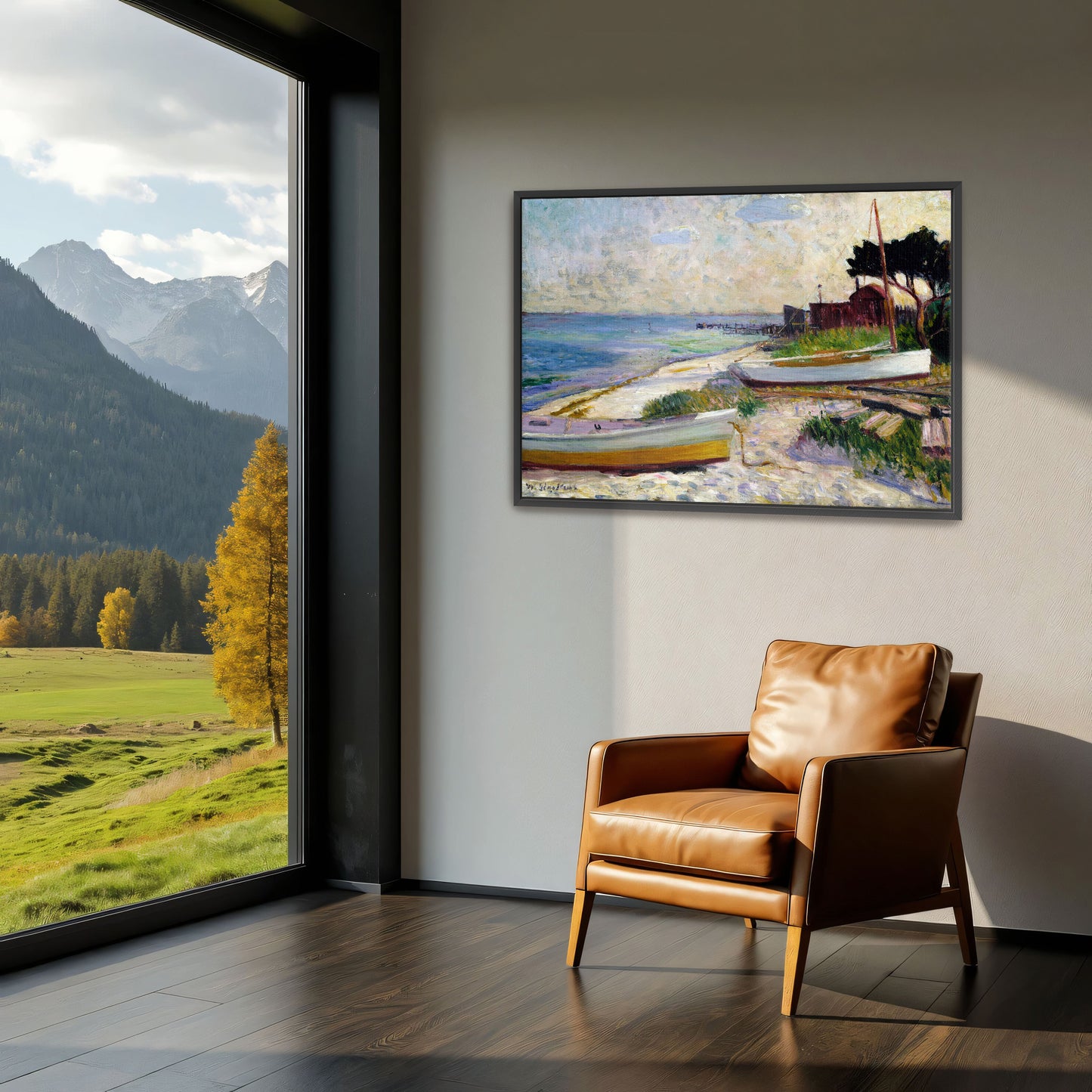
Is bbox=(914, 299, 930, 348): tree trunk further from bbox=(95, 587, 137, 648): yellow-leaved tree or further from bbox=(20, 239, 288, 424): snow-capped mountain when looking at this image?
bbox=(95, 587, 137, 648): yellow-leaved tree

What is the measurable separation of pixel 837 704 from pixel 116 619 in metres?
1.96

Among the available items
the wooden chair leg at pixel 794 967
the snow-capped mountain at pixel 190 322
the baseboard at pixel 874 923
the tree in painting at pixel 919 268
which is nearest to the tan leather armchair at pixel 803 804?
the wooden chair leg at pixel 794 967

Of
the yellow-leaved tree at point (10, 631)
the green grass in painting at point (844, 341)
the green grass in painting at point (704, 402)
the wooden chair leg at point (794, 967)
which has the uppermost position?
the green grass in painting at point (844, 341)

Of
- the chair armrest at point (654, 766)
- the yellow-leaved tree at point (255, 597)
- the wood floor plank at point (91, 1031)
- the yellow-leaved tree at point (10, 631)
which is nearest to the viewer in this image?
the wood floor plank at point (91, 1031)

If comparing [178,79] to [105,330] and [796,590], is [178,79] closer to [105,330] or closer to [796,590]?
[105,330]

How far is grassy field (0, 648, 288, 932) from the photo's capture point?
3107mm

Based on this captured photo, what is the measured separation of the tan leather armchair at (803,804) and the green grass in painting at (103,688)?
4.03 feet

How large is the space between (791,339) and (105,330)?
6.53 ft

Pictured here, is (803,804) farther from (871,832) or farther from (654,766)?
(654,766)

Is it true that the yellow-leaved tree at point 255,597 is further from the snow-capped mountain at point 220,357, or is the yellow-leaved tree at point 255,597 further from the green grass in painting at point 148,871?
the green grass in painting at point 148,871

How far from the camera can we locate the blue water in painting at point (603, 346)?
382 cm

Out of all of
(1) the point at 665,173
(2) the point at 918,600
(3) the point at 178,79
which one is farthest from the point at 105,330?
(2) the point at 918,600

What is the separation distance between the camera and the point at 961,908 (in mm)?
3182

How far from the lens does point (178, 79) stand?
357 centimetres
